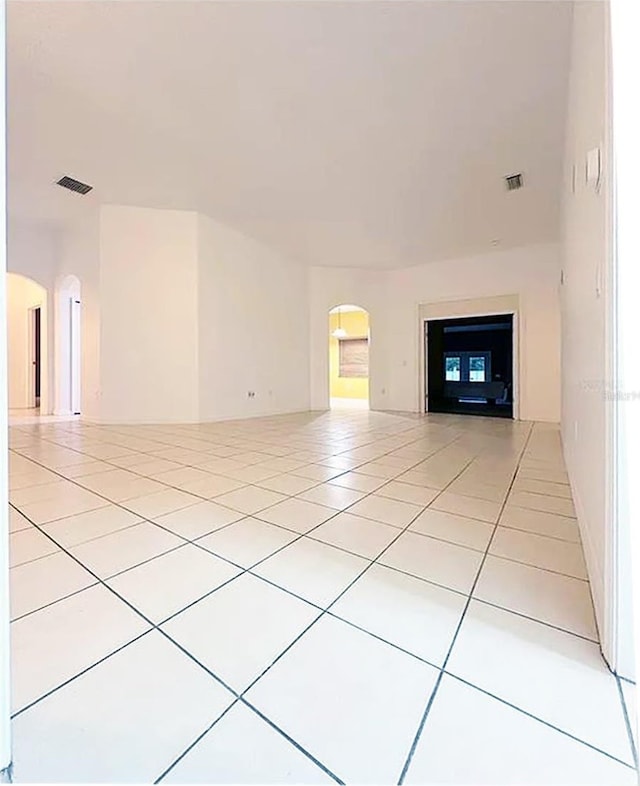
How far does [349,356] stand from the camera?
40.2ft

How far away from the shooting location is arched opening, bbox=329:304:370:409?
1175 centimetres

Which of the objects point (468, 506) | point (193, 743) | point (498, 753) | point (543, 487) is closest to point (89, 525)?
point (193, 743)

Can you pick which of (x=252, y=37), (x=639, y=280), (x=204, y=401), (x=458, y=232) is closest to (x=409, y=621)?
(x=639, y=280)

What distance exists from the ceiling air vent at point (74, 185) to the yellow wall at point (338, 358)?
7807 millimetres

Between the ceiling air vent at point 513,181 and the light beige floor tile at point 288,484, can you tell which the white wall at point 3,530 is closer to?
the light beige floor tile at point 288,484

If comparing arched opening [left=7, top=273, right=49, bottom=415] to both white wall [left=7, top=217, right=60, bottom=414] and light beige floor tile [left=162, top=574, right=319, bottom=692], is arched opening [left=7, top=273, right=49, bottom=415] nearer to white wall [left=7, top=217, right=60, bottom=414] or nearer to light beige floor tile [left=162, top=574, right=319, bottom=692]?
white wall [left=7, top=217, right=60, bottom=414]

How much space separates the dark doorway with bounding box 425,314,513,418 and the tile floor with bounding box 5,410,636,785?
5.74 meters

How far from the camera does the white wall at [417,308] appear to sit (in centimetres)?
614

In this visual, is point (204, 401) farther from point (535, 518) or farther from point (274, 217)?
point (535, 518)

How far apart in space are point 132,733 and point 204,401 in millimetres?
5081

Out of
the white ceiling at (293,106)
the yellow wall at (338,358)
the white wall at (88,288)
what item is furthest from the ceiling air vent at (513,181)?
the yellow wall at (338,358)

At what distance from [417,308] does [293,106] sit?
491 cm

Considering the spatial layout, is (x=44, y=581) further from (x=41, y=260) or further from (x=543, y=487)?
(x=41, y=260)

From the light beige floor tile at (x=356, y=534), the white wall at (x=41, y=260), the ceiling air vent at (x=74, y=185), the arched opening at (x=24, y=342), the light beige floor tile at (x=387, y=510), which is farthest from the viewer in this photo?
the arched opening at (x=24, y=342)
